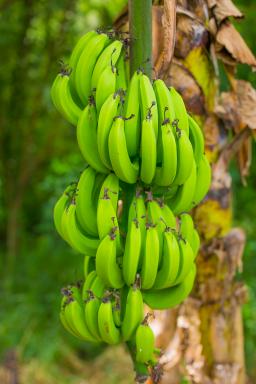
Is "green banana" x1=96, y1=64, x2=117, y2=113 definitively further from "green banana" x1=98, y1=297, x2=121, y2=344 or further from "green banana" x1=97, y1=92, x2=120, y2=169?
"green banana" x1=98, y1=297, x2=121, y2=344

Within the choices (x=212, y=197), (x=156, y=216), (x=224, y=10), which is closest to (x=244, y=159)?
(x=212, y=197)

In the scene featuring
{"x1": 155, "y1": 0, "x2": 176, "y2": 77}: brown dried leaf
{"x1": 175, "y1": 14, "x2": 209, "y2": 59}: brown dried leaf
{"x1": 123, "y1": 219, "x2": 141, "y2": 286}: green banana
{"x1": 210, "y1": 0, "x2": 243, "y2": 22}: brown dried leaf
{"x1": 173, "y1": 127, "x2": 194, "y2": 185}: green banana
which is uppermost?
{"x1": 210, "y1": 0, "x2": 243, "y2": 22}: brown dried leaf

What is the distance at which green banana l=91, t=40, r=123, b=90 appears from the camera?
4.06 ft

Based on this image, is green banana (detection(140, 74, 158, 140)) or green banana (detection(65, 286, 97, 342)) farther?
green banana (detection(65, 286, 97, 342))

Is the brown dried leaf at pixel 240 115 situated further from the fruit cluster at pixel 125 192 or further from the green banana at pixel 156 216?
the green banana at pixel 156 216

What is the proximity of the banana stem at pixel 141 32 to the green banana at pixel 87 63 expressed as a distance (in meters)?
0.08

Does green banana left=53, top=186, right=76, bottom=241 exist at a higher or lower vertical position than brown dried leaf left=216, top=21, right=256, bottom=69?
lower

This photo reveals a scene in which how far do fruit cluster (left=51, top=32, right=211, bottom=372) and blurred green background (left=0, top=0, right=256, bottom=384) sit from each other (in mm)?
1493

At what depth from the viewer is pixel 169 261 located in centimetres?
124

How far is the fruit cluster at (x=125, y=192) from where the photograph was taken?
1197 millimetres

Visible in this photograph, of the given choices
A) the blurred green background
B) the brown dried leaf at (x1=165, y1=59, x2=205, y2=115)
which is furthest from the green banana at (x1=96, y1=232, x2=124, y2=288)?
the blurred green background

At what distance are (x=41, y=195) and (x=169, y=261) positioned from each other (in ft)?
11.2

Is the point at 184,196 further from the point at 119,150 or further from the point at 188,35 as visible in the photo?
the point at 188,35

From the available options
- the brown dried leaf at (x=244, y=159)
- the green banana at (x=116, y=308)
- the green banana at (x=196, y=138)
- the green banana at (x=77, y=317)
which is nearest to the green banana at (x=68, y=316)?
the green banana at (x=77, y=317)
